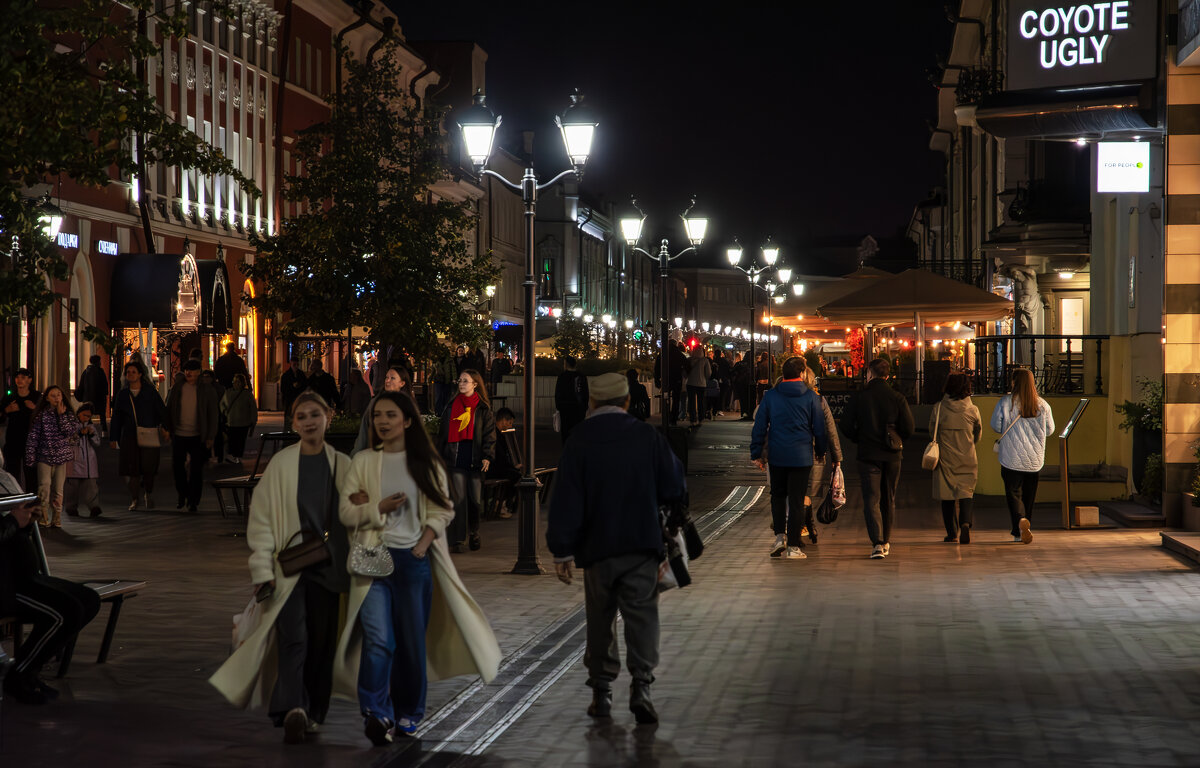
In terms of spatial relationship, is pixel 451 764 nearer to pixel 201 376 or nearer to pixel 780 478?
pixel 780 478

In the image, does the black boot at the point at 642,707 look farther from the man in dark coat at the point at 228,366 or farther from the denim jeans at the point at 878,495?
the man in dark coat at the point at 228,366

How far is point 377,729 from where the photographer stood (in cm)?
703

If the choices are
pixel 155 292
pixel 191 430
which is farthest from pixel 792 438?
pixel 155 292

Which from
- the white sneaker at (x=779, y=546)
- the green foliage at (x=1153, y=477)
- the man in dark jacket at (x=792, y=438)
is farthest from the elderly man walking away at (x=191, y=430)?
the green foliage at (x=1153, y=477)

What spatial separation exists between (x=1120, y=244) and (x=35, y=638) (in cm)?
1647

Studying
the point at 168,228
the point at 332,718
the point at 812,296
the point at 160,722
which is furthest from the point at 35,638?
the point at 168,228

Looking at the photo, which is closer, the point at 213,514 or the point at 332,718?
the point at 332,718

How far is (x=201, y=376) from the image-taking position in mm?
21609

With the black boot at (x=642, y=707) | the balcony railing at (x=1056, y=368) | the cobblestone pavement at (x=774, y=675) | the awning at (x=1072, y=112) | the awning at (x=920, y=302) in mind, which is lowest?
the cobblestone pavement at (x=774, y=675)

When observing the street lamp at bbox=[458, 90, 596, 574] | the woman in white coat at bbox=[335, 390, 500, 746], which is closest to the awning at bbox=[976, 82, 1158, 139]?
the street lamp at bbox=[458, 90, 596, 574]

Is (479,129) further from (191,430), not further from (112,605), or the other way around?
(112,605)

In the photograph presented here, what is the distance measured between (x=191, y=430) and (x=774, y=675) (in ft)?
42.5

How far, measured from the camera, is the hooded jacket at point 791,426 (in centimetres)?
1435

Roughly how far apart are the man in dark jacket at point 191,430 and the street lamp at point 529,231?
4.87 m
